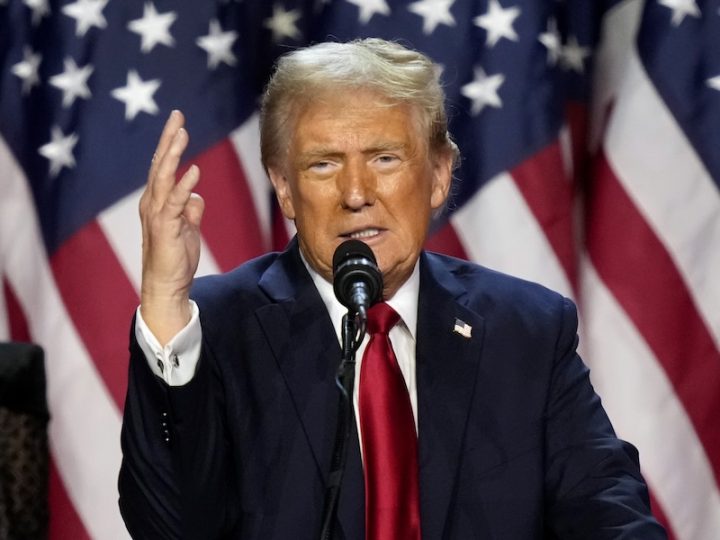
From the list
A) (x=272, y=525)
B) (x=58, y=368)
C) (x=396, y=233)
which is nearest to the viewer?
(x=272, y=525)

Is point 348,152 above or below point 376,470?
Answer: above

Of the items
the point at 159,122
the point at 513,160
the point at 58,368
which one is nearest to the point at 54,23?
the point at 159,122

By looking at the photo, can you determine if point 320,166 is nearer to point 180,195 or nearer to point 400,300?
point 400,300

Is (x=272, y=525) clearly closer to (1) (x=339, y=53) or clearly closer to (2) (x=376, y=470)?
(2) (x=376, y=470)

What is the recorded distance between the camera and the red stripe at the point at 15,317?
362cm

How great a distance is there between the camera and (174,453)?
82.6 inches

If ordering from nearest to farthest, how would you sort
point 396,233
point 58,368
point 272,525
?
point 272,525 < point 396,233 < point 58,368

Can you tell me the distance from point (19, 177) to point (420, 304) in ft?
5.20

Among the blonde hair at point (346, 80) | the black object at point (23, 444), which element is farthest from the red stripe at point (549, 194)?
the black object at point (23, 444)

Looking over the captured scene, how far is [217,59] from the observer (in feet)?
11.8

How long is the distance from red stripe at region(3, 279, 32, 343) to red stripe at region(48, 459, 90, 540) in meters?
0.37

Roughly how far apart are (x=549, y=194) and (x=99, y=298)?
4.32 ft

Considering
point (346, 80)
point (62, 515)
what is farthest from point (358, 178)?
point (62, 515)

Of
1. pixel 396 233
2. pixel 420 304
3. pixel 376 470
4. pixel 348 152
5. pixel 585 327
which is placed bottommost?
pixel 585 327
